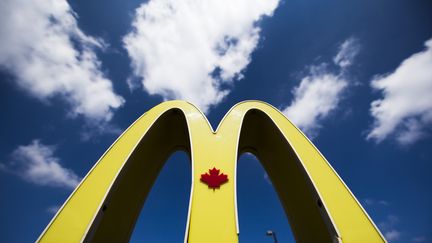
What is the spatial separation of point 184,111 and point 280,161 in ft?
20.9

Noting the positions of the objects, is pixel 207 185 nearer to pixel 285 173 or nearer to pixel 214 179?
pixel 214 179

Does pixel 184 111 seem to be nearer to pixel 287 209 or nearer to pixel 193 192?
pixel 193 192

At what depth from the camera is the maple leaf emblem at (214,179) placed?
6.83 metres

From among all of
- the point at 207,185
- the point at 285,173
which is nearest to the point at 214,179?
the point at 207,185

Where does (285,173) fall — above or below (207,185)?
above

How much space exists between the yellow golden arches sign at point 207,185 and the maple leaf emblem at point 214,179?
0.38 ft

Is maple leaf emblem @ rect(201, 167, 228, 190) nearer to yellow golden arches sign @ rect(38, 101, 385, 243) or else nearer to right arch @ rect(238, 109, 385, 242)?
yellow golden arches sign @ rect(38, 101, 385, 243)

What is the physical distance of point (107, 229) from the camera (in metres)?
10.1

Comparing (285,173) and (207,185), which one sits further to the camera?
(285,173)

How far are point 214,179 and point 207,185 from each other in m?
0.31

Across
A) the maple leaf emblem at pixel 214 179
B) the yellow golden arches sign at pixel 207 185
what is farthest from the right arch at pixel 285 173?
the maple leaf emblem at pixel 214 179

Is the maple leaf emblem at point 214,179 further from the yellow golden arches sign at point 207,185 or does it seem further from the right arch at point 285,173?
the right arch at point 285,173

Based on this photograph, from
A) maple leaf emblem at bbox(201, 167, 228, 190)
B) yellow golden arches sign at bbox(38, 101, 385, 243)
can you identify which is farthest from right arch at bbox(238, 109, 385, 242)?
maple leaf emblem at bbox(201, 167, 228, 190)

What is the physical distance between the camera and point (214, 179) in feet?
22.7
